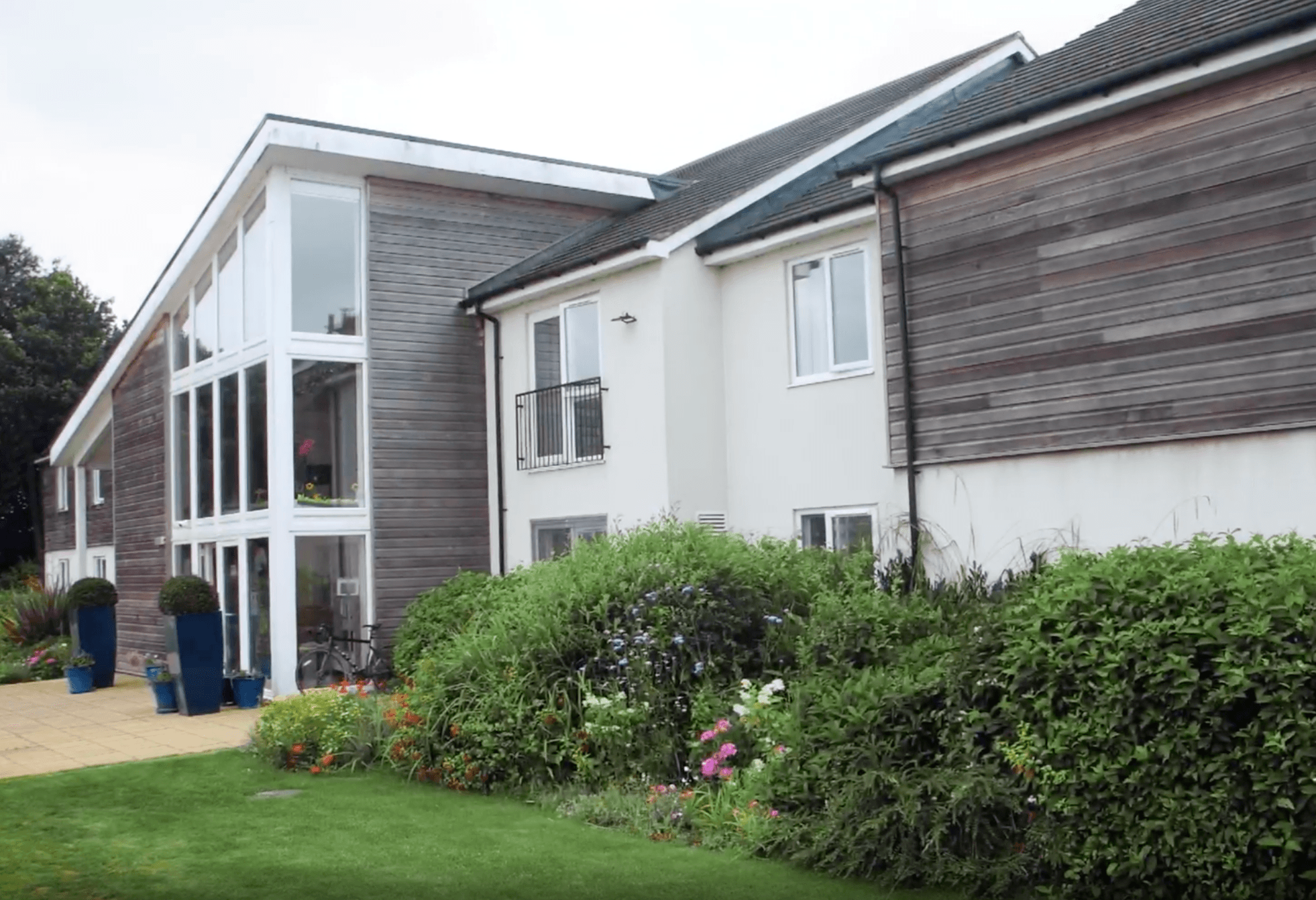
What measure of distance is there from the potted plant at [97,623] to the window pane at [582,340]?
24.9ft

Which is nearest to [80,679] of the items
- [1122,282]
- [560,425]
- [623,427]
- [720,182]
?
[560,425]

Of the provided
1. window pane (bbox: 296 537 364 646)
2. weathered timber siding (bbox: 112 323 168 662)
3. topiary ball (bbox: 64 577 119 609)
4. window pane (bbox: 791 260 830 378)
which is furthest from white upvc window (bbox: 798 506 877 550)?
weathered timber siding (bbox: 112 323 168 662)

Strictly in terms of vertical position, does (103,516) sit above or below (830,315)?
below

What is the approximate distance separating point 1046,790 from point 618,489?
9.86 m

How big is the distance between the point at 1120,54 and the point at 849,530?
17.5 ft

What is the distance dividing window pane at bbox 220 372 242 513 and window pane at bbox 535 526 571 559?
13.2 ft

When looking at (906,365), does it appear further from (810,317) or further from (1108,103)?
(1108,103)

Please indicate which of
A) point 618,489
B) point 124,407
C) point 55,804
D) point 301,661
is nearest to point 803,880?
point 55,804

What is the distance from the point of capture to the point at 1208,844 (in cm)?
557

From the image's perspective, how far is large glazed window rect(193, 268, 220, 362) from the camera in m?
18.8

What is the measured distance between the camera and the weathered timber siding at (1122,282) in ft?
31.3

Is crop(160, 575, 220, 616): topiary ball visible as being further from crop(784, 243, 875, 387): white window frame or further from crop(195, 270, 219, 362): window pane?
crop(784, 243, 875, 387): white window frame

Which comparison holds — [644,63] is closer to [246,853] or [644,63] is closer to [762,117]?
[246,853]

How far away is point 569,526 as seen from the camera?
16.8 m
